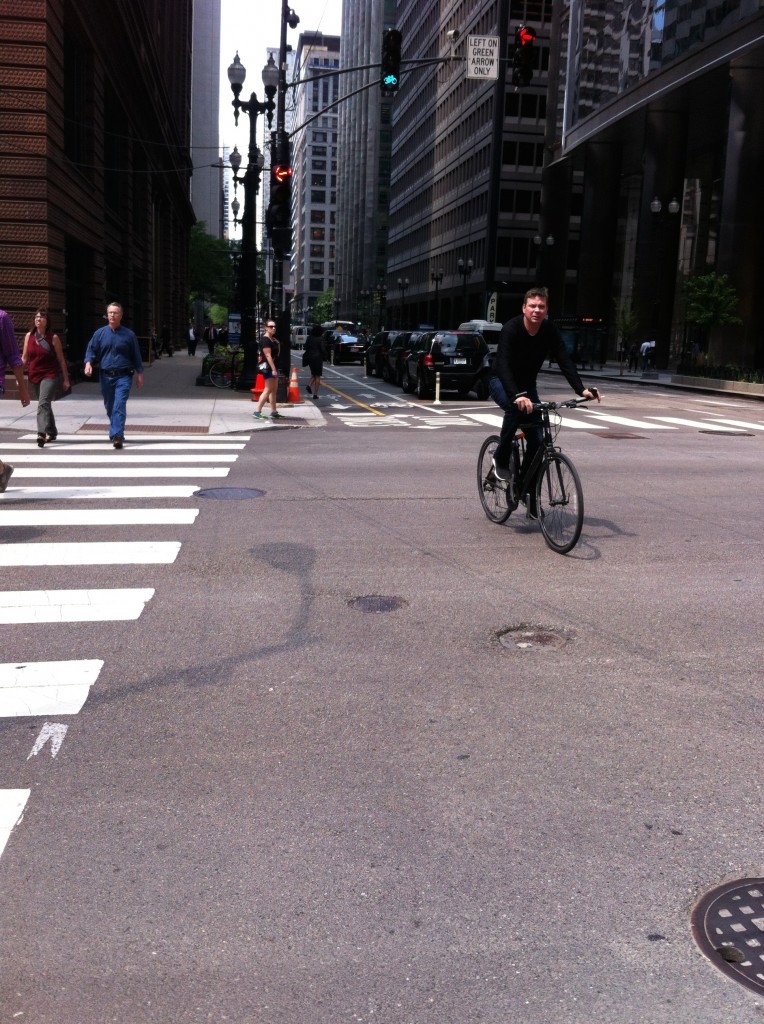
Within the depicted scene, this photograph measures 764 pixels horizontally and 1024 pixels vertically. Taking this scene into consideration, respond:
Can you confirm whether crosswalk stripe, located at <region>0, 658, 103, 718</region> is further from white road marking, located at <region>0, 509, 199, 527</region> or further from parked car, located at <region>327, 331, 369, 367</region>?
parked car, located at <region>327, 331, 369, 367</region>

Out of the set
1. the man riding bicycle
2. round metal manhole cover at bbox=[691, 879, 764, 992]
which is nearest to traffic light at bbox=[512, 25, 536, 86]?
the man riding bicycle

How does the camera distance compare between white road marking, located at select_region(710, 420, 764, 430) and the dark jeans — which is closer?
the dark jeans

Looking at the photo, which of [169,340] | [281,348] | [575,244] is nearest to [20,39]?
[281,348]

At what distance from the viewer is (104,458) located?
13.6 meters

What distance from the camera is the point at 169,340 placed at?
58.7m

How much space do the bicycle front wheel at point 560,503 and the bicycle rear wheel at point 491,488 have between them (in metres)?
0.71

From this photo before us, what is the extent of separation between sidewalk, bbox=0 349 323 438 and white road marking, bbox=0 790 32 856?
42.8 feet

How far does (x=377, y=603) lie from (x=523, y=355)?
10.0 feet

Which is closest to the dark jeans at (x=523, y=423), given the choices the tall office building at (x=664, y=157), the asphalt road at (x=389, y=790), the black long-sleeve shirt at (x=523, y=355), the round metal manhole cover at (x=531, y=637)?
the black long-sleeve shirt at (x=523, y=355)

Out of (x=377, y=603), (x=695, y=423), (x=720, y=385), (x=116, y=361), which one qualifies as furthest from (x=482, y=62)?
(x=377, y=603)

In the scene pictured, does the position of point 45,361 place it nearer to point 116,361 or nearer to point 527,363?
point 116,361

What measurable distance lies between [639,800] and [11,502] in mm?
7834

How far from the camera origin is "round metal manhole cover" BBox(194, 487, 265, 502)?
10828 millimetres

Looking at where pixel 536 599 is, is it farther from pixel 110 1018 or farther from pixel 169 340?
pixel 169 340
